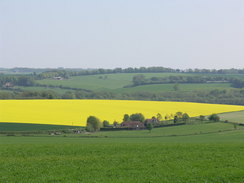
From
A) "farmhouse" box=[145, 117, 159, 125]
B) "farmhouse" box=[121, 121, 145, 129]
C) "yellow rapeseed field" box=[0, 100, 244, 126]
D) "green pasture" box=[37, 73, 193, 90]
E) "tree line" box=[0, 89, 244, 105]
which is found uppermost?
"green pasture" box=[37, 73, 193, 90]

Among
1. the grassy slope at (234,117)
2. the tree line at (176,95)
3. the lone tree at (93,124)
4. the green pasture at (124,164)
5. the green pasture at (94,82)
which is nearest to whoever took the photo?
the green pasture at (124,164)

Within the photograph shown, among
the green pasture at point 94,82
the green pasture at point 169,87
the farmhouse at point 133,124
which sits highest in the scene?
the green pasture at point 94,82

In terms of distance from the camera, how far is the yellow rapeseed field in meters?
53.0

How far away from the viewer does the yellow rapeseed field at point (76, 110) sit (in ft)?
174

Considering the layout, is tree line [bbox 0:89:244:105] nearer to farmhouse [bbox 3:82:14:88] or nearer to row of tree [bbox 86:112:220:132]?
farmhouse [bbox 3:82:14:88]

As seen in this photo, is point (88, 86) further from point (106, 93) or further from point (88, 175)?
point (88, 175)

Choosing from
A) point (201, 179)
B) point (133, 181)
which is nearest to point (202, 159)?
point (201, 179)

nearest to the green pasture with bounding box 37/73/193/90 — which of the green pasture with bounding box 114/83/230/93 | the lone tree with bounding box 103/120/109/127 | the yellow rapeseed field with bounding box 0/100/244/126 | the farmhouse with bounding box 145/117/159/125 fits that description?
the green pasture with bounding box 114/83/230/93

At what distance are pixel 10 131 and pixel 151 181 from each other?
3238 cm

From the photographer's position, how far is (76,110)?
62.3 m

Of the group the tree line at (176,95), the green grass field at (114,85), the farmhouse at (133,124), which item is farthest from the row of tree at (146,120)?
the green grass field at (114,85)

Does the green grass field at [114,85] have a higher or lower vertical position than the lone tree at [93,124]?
higher

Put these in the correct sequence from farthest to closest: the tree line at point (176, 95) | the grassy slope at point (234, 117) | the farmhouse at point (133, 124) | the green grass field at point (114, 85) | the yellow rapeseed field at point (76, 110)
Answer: the green grass field at point (114, 85)
the tree line at point (176, 95)
the grassy slope at point (234, 117)
the yellow rapeseed field at point (76, 110)
the farmhouse at point (133, 124)

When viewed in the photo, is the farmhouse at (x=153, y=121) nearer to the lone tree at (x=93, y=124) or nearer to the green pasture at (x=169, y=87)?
the lone tree at (x=93, y=124)
